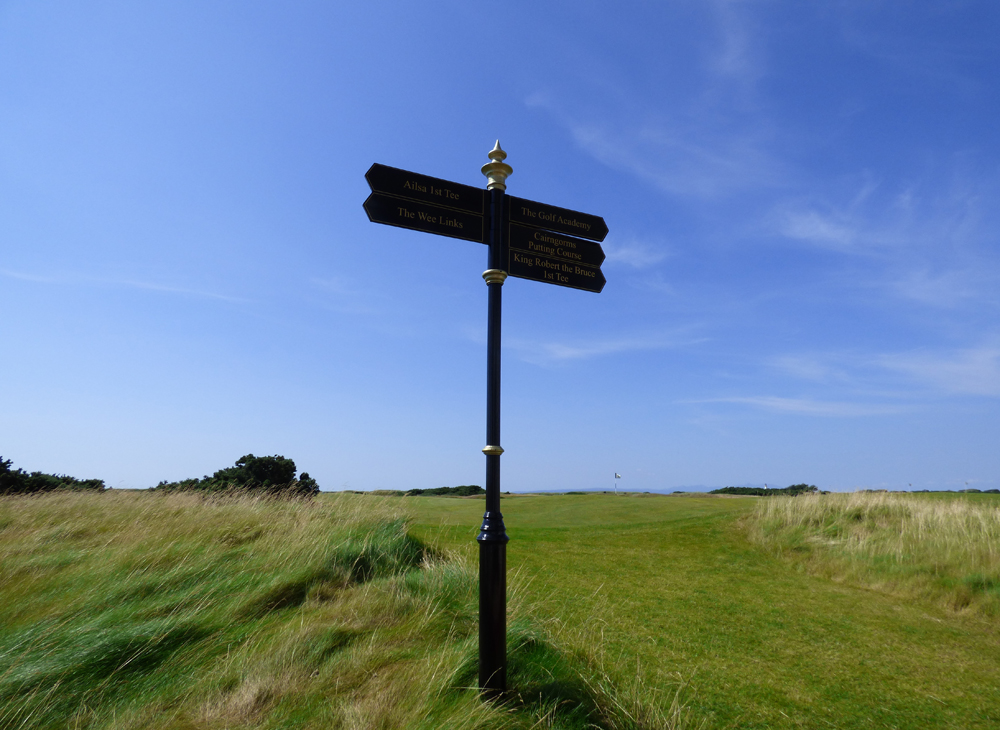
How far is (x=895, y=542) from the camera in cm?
950

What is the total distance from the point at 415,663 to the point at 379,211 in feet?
10.7

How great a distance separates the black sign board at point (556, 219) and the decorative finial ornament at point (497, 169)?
141 millimetres

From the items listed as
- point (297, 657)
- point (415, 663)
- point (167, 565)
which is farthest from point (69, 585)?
point (415, 663)

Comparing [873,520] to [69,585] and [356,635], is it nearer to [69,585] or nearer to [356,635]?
[356,635]

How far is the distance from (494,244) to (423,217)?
0.58 metres

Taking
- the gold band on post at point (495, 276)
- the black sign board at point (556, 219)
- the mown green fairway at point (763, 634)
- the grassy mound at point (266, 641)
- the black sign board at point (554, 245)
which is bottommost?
the mown green fairway at point (763, 634)

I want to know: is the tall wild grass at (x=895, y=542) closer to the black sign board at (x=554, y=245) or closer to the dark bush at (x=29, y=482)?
the black sign board at (x=554, y=245)

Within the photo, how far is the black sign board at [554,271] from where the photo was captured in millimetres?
4281

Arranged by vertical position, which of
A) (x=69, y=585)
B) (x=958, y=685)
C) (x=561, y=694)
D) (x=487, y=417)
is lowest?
(x=958, y=685)

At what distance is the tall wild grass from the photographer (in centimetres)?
781

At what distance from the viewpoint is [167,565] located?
6.07 m

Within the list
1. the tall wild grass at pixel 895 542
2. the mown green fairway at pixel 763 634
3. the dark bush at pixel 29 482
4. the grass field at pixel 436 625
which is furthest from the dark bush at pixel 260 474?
the tall wild grass at pixel 895 542

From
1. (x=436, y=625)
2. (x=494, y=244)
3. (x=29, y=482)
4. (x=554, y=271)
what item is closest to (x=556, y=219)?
(x=554, y=271)

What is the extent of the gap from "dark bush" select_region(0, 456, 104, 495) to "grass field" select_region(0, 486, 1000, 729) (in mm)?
7125
